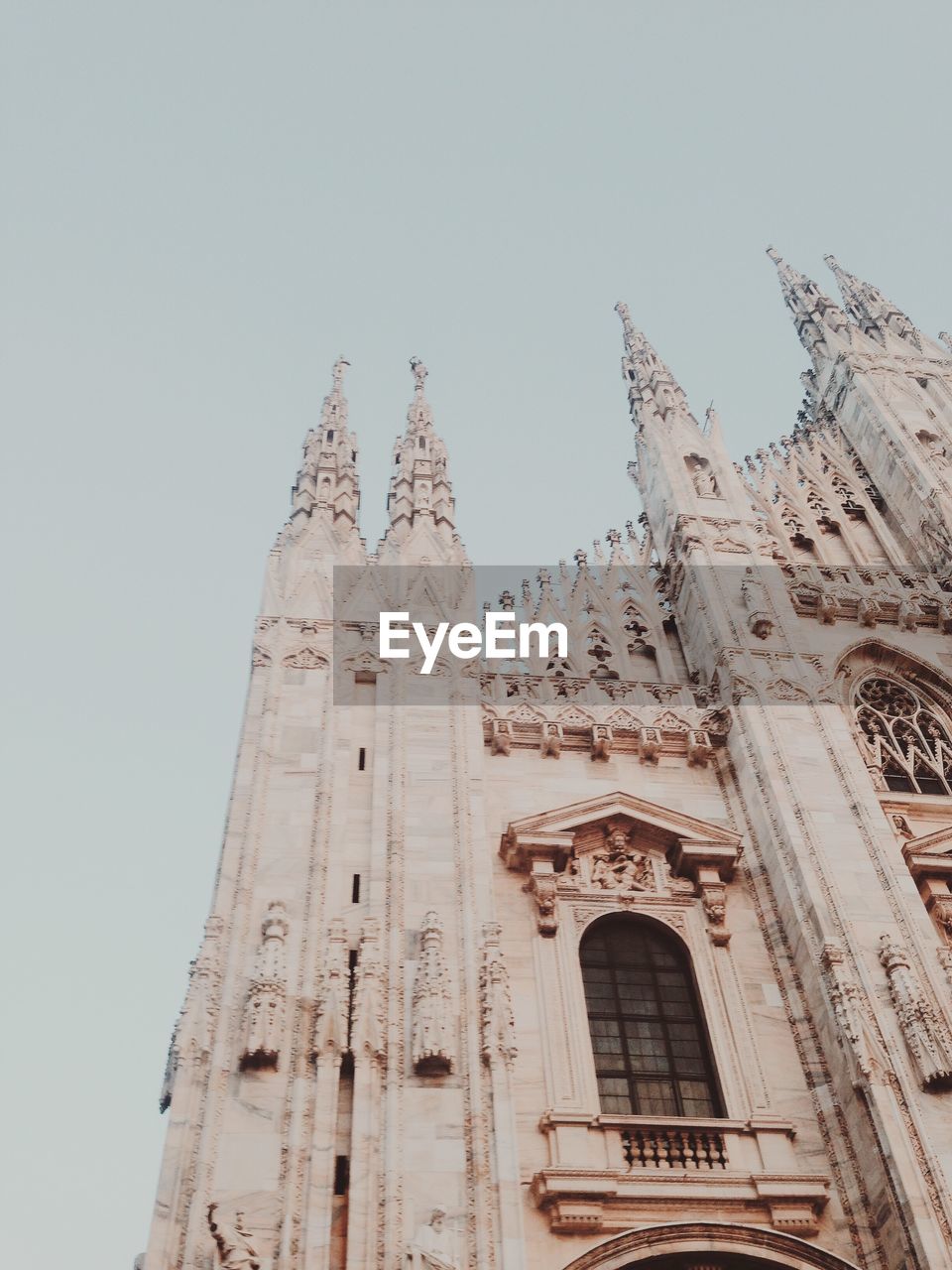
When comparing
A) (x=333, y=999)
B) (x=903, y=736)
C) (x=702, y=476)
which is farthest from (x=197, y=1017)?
(x=702, y=476)

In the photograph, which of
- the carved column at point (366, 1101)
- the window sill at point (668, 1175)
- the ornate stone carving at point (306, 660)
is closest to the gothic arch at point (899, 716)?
the window sill at point (668, 1175)

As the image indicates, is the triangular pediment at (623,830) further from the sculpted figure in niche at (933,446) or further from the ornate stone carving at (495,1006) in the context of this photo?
the sculpted figure in niche at (933,446)

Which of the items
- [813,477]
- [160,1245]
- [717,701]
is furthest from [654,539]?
[160,1245]

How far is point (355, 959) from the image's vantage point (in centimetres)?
1310

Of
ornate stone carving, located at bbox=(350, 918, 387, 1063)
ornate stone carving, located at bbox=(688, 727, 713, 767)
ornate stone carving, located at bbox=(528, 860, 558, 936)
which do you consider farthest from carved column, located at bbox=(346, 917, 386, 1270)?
ornate stone carving, located at bbox=(688, 727, 713, 767)

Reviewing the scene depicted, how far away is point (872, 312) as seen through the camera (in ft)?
101

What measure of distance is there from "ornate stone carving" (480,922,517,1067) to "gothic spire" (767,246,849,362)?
19.8 meters

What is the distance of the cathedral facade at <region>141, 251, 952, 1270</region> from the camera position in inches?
451

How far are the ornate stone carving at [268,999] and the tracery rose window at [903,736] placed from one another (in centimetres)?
907

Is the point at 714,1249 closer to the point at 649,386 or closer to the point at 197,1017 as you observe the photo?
the point at 197,1017

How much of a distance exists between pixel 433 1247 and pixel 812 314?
25342 mm

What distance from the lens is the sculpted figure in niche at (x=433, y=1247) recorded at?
34.2ft

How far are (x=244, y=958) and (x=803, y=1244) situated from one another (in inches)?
232

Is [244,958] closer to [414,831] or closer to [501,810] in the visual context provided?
[414,831]
